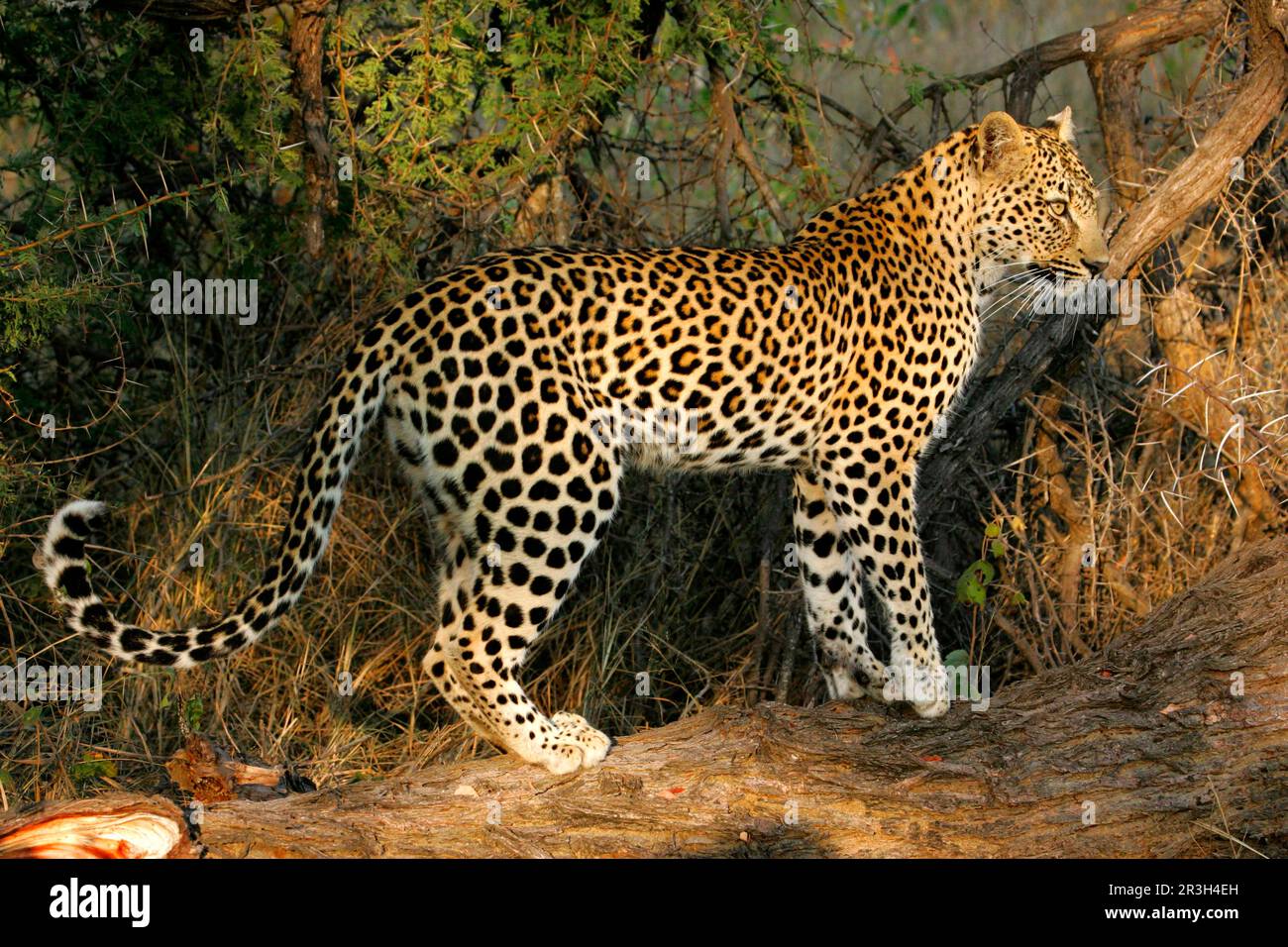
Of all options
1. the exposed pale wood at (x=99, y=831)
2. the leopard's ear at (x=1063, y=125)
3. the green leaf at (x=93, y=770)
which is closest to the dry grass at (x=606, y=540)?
the green leaf at (x=93, y=770)

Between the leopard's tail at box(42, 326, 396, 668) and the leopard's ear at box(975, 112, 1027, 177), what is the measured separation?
2.98 m

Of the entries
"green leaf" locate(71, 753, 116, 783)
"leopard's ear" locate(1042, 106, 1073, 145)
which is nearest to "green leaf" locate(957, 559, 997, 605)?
"leopard's ear" locate(1042, 106, 1073, 145)

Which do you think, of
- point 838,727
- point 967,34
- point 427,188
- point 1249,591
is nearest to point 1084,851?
point 838,727

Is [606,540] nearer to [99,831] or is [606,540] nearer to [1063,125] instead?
[1063,125]

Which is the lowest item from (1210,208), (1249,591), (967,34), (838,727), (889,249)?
(838,727)

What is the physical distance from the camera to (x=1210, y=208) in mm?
8555

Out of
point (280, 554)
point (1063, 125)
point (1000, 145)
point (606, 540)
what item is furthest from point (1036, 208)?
point (280, 554)

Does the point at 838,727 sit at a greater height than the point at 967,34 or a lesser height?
lesser

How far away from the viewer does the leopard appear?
5.61 m

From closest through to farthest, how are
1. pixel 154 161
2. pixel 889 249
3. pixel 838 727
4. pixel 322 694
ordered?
pixel 838 727 < pixel 889 249 < pixel 322 694 < pixel 154 161

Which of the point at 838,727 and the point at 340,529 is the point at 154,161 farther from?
the point at 838,727

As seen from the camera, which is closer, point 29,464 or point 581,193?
point 29,464

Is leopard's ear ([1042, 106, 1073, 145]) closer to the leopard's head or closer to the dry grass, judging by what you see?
the leopard's head

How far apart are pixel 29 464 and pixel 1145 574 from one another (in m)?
5.83
